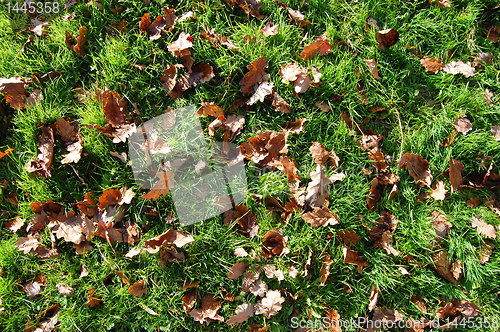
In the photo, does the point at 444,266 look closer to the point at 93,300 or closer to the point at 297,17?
the point at 297,17

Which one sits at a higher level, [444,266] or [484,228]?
[484,228]

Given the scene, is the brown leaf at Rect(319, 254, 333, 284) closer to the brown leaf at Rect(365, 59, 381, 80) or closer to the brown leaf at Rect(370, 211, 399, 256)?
the brown leaf at Rect(370, 211, 399, 256)

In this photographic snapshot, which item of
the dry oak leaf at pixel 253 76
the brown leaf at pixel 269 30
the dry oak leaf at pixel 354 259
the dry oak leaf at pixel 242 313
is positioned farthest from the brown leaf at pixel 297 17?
the dry oak leaf at pixel 242 313

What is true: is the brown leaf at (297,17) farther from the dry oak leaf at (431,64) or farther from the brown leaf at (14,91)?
the brown leaf at (14,91)

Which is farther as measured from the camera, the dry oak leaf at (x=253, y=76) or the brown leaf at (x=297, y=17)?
the brown leaf at (x=297, y=17)

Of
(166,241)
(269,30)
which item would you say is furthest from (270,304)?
(269,30)

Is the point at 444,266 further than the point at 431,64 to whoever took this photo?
No
